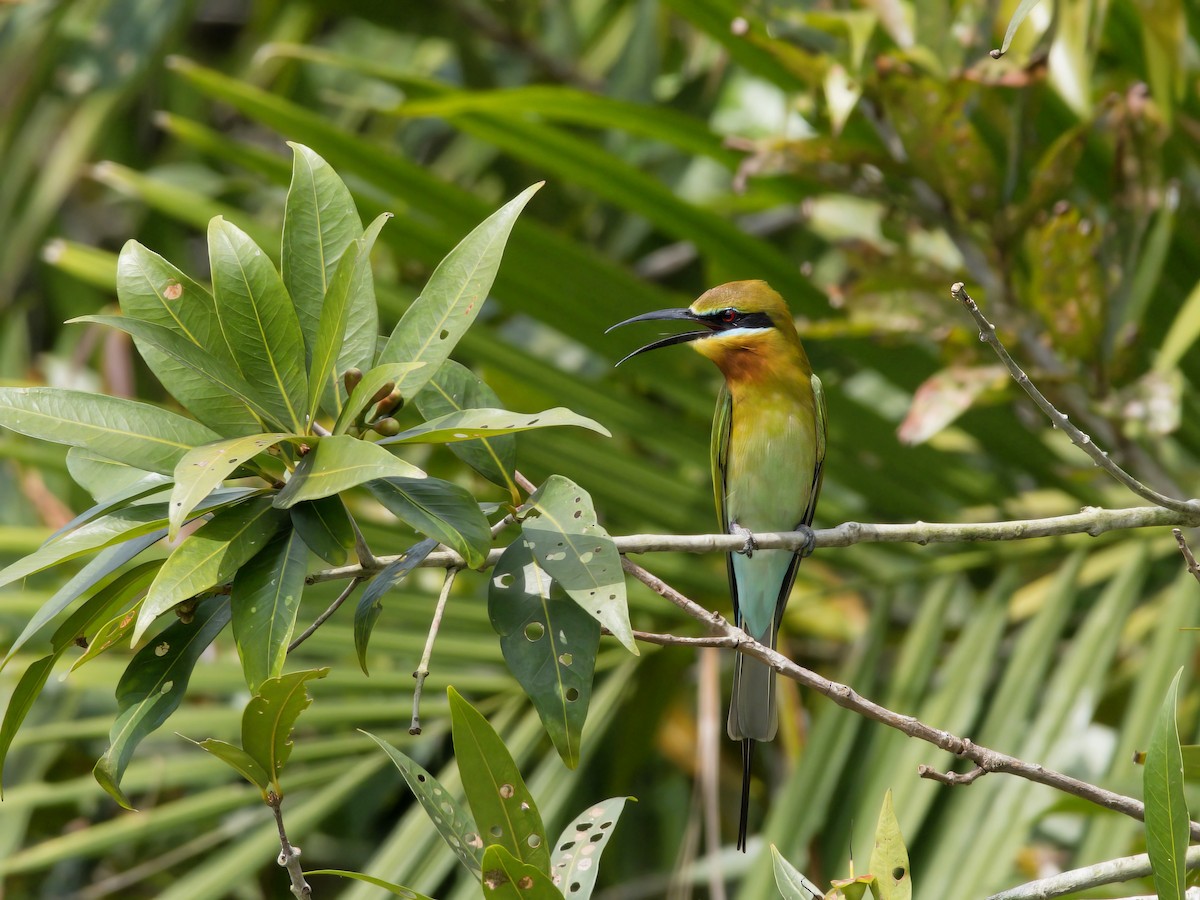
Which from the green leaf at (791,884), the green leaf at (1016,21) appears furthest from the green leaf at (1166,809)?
the green leaf at (1016,21)

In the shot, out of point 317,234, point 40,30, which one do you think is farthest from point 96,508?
point 40,30

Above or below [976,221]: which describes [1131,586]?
below

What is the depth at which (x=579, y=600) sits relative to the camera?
4.70 feet

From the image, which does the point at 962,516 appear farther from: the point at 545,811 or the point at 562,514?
the point at 562,514

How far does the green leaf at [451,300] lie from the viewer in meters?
1.51

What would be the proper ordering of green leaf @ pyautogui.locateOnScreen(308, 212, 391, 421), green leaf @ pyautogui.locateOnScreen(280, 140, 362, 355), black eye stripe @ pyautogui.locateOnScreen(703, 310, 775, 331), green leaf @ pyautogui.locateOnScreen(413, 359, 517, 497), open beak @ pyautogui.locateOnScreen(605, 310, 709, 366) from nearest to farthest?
green leaf @ pyautogui.locateOnScreen(308, 212, 391, 421)
green leaf @ pyautogui.locateOnScreen(280, 140, 362, 355)
green leaf @ pyautogui.locateOnScreen(413, 359, 517, 497)
open beak @ pyautogui.locateOnScreen(605, 310, 709, 366)
black eye stripe @ pyautogui.locateOnScreen(703, 310, 775, 331)

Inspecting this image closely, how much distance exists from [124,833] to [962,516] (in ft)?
6.54

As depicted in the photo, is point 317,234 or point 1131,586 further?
point 1131,586

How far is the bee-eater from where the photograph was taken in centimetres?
268

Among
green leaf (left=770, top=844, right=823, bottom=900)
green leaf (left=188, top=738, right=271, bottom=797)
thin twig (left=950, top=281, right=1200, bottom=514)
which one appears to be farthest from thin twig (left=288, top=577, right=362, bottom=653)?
thin twig (left=950, top=281, right=1200, bottom=514)

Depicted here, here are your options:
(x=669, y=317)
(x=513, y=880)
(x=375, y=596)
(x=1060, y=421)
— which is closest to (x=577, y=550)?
(x=375, y=596)

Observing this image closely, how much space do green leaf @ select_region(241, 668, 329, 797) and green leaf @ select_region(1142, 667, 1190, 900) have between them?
33.8 inches

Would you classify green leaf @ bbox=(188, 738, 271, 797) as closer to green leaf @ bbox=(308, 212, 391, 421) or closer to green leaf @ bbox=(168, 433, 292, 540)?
green leaf @ bbox=(168, 433, 292, 540)

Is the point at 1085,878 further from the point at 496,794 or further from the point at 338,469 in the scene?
the point at 338,469
